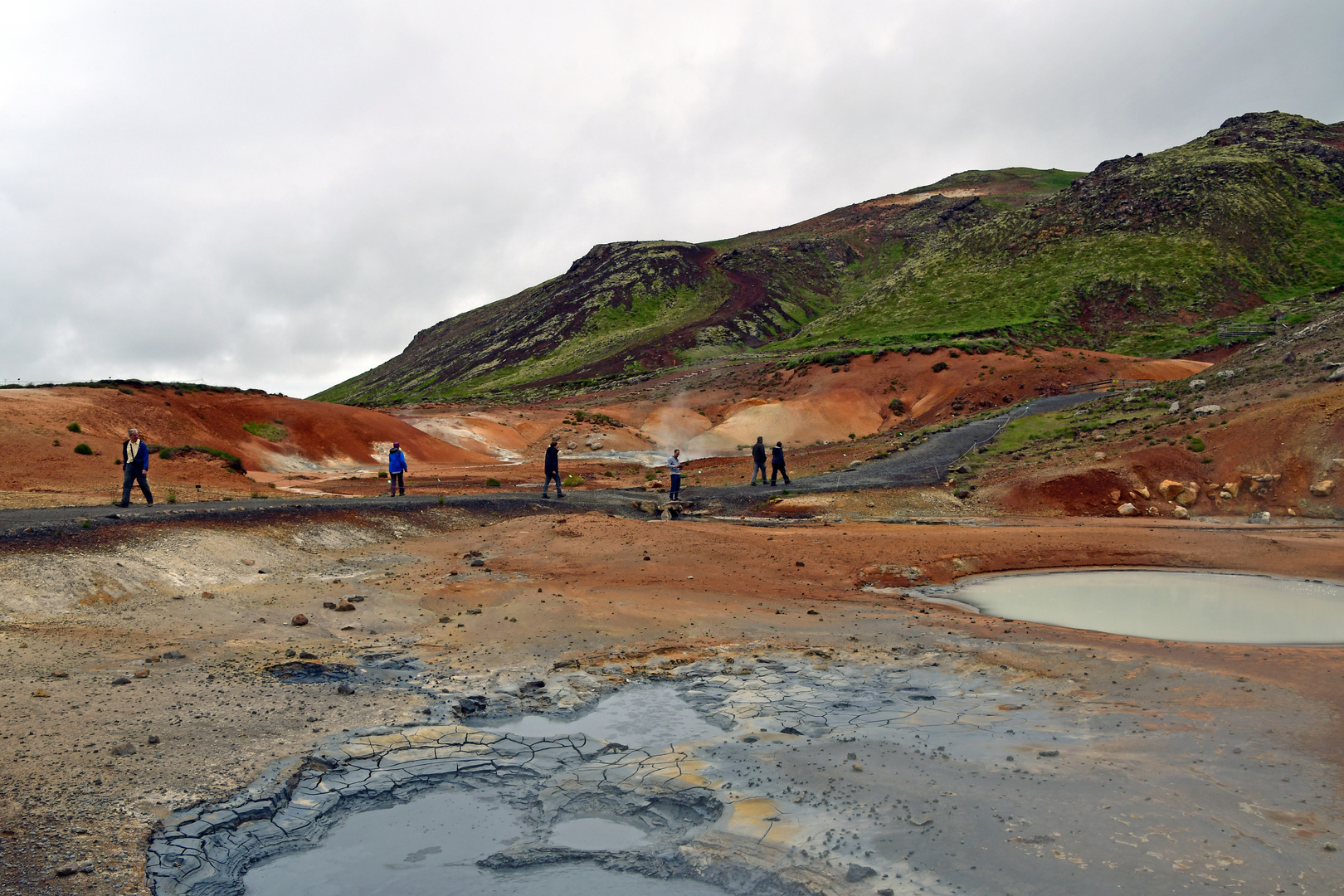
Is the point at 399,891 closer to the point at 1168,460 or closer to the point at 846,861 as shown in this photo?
the point at 846,861

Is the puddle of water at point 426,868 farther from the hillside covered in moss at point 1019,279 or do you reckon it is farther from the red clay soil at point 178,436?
the hillside covered in moss at point 1019,279

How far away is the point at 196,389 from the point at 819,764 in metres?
49.8

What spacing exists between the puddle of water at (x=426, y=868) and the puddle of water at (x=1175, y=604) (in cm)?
955

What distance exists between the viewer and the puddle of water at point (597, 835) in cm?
630

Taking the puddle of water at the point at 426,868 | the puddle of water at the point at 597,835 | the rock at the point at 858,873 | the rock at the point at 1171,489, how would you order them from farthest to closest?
the rock at the point at 1171,489 → the puddle of water at the point at 597,835 → the puddle of water at the point at 426,868 → the rock at the point at 858,873

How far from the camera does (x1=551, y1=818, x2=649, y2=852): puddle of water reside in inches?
248

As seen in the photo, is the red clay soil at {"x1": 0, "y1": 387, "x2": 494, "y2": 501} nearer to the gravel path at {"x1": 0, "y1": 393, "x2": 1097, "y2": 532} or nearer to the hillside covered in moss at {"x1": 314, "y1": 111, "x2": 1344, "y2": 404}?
the gravel path at {"x1": 0, "y1": 393, "x2": 1097, "y2": 532}

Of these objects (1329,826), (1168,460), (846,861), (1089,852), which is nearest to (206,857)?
(846,861)

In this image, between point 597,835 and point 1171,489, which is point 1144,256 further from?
point 597,835

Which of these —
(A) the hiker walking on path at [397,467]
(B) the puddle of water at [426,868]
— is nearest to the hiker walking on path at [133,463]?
(A) the hiker walking on path at [397,467]

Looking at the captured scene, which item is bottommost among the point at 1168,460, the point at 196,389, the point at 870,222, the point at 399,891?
the point at 399,891

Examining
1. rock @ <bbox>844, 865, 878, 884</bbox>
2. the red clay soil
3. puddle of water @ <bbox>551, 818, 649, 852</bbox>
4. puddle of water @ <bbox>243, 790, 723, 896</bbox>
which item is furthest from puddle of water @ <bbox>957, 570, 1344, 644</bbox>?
the red clay soil

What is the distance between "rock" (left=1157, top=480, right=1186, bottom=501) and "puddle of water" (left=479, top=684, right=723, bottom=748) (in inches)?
807

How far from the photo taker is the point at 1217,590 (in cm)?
1511
